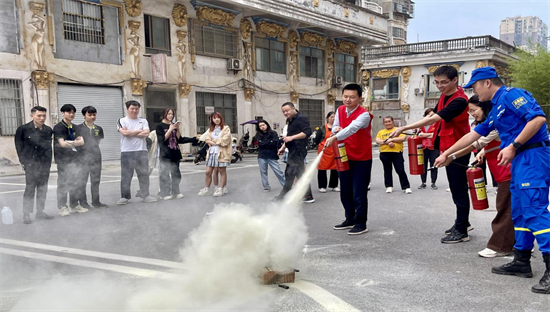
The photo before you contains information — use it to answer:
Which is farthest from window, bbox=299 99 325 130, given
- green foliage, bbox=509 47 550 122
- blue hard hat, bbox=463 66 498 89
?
blue hard hat, bbox=463 66 498 89

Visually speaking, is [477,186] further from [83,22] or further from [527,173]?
[83,22]

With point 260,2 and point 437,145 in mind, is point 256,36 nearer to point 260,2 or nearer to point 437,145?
point 260,2

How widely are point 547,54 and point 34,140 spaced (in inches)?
1264

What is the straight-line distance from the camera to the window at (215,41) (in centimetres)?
2003

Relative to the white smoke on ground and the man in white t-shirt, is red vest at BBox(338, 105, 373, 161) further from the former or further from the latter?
the man in white t-shirt

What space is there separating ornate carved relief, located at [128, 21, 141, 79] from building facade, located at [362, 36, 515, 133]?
21.0m

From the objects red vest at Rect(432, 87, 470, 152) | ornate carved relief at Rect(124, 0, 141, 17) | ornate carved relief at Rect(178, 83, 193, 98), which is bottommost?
red vest at Rect(432, 87, 470, 152)

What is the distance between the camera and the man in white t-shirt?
743 cm

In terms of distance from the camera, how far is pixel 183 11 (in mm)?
19047

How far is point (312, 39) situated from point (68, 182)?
70.0 ft

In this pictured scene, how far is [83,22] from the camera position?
1599cm

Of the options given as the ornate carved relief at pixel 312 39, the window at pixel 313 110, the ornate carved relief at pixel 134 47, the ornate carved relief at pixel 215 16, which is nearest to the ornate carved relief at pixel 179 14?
the ornate carved relief at pixel 215 16

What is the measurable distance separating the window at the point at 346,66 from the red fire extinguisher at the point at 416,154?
2374cm

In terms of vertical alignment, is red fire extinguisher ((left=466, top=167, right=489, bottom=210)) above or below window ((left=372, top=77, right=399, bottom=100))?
below
